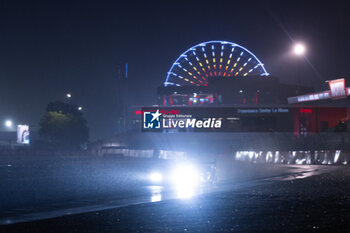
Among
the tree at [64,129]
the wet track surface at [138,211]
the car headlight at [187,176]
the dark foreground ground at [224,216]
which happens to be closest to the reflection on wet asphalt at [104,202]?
the wet track surface at [138,211]

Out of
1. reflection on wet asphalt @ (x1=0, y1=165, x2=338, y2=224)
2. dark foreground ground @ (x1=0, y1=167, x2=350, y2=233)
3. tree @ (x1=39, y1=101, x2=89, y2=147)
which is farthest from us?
tree @ (x1=39, y1=101, x2=89, y2=147)

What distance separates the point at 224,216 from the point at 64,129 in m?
92.5

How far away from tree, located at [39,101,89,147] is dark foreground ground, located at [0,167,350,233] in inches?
3291

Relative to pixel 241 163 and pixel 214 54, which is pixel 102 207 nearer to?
pixel 241 163

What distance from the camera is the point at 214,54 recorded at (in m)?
85.0

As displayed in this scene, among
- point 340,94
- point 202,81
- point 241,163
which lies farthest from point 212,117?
point 241,163

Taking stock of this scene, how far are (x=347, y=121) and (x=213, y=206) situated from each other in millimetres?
75367

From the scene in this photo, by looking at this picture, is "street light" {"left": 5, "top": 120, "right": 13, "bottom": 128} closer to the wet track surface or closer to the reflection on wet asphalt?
the wet track surface

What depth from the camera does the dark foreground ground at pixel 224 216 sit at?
1023cm

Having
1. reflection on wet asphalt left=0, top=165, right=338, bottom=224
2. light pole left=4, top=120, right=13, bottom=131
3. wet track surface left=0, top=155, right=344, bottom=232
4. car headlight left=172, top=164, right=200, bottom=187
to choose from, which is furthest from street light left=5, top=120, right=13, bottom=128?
reflection on wet asphalt left=0, top=165, right=338, bottom=224

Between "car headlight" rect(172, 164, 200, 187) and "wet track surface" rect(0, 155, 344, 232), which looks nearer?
"wet track surface" rect(0, 155, 344, 232)

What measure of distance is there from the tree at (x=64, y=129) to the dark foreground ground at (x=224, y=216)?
274 ft

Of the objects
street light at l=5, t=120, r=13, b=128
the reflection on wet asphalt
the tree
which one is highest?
street light at l=5, t=120, r=13, b=128

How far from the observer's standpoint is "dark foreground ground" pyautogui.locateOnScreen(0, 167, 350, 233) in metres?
10.2
